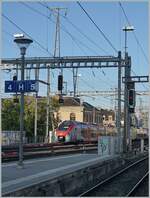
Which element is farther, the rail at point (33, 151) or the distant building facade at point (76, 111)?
the distant building facade at point (76, 111)

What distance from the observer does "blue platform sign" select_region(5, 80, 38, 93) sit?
18.4 meters

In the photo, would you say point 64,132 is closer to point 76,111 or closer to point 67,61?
point 67,61

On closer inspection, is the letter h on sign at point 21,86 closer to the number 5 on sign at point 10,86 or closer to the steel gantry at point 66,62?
the number 5 on sign at point 10,86

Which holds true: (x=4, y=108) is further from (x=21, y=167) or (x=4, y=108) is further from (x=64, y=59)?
(x=21, y=167)

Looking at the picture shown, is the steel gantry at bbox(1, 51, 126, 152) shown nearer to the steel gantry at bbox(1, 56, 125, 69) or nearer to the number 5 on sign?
the steel gantry at bbox(1, 56, 125, 69)

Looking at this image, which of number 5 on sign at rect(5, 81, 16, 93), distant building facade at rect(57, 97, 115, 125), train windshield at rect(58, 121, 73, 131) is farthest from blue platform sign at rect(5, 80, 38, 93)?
distant building facade at rect(57, 97, 115, 125)

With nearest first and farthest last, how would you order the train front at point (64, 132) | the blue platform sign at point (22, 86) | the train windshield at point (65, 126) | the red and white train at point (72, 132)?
the blue platform sign at point (22, 86) < the train front at point (64, 132) < the red and white train at point (72, 132) < the train windshield at point (65, 126)

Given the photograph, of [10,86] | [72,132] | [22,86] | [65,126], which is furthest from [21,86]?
[65,126]

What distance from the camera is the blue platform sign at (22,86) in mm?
18391

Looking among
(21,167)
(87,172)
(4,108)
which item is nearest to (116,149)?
(87,172)

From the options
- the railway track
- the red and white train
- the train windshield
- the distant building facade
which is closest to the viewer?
the railway track

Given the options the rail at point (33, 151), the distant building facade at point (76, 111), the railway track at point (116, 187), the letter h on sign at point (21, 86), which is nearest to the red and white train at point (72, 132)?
the rail at point (33, 151)

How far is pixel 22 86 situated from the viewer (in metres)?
18.5

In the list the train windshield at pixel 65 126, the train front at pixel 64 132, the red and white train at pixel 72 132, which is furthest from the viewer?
the train windshield at pixel 65 126
